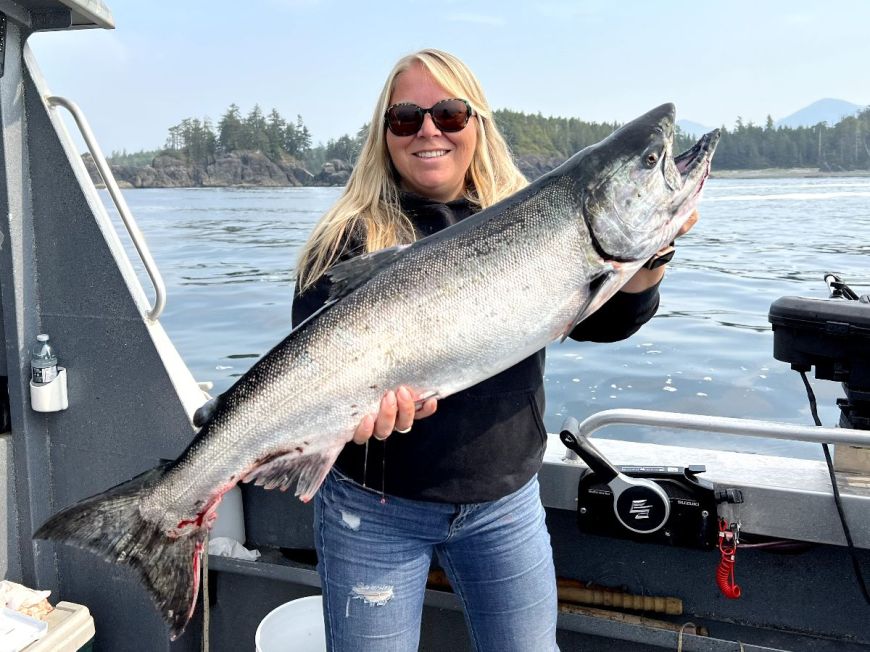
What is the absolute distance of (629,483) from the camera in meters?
2.84

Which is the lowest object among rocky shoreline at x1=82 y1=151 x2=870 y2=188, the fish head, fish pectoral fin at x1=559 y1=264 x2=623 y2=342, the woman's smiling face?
fish pectoral fin at x1=559 y1=264 x2=623 y2=342

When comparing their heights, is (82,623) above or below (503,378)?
below

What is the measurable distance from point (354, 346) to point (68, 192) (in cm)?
204

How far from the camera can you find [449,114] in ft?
7.60

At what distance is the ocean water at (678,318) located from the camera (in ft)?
21.6

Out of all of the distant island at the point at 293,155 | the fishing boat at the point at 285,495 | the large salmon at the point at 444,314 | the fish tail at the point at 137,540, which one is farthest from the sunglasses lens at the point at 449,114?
the distant island at the point at 293,155

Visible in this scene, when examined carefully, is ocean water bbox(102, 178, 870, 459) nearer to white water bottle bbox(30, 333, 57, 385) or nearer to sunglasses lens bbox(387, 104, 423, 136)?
white water bottle bbox(30, 333, 57, 385)

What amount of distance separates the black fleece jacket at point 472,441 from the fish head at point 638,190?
0.30 meters

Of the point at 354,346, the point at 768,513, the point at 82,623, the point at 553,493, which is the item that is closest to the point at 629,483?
the point at 553,493

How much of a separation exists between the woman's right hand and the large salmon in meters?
0.02

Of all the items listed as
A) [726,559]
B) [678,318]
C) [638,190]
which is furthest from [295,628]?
[678,318]

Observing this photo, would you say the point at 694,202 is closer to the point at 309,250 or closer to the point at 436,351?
the point at 436,351

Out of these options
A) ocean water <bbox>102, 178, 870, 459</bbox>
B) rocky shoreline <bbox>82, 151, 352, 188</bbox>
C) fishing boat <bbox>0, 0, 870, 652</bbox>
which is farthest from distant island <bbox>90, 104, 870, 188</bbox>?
fishing boat <bbox>0, 0, 870, 652</bbox>

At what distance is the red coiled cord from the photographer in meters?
2.80
